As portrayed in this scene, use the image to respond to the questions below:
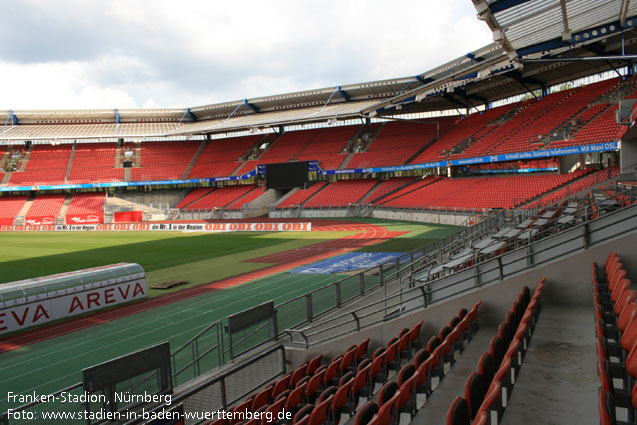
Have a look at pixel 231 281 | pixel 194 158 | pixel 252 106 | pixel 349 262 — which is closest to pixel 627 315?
pixel 231 281

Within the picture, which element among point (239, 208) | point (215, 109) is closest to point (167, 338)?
point (239, 208)

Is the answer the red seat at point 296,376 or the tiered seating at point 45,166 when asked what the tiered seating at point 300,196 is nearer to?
the tiered seating at point 45,166

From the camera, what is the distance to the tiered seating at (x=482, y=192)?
33031 mm

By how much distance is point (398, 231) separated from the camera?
114ft

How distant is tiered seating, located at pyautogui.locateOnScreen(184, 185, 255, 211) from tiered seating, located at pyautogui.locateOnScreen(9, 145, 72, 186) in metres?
19.2

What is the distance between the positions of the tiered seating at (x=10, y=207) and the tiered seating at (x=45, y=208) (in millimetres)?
1439

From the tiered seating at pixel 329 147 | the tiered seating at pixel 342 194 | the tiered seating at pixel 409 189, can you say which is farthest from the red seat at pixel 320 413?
the tiered seating at pixel 329 147

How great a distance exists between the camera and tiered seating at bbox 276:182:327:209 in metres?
54.9

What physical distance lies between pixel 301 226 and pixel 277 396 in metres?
33.0

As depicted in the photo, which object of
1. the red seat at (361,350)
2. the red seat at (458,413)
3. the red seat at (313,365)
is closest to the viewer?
the red seat at (458,413)

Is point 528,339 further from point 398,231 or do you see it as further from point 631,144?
point 398,231

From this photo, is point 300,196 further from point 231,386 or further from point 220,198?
point 231,386

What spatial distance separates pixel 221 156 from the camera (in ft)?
220

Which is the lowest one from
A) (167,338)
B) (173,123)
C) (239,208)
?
(167,338)
